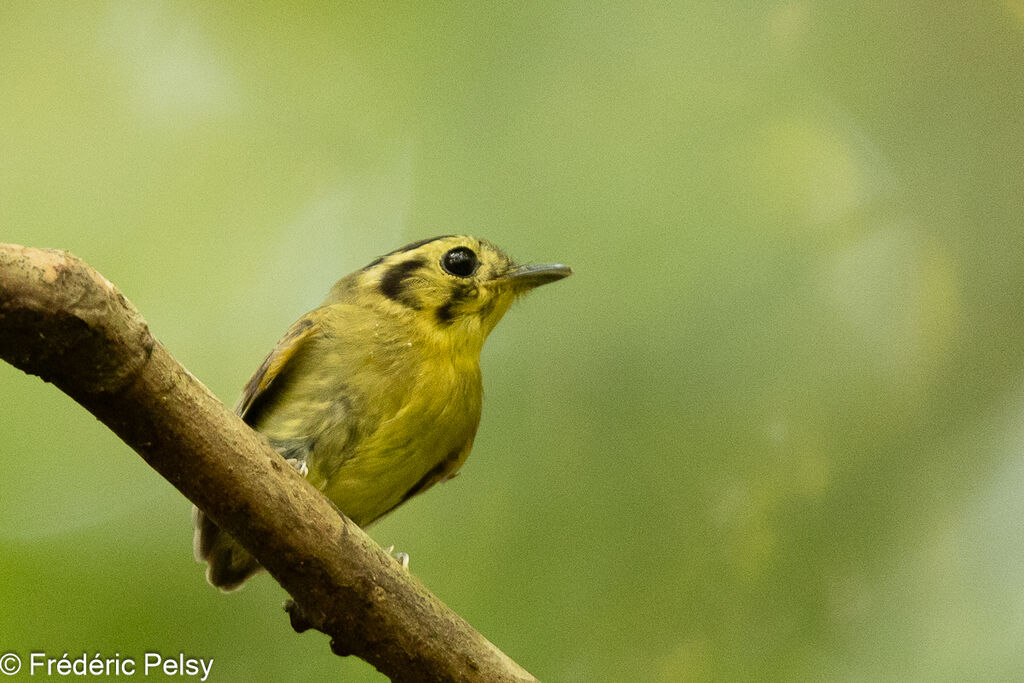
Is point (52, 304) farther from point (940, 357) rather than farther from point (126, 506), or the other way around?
point (940, 357)

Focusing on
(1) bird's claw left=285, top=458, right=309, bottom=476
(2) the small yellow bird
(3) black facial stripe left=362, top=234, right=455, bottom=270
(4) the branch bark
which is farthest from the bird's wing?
(4) the branch bark

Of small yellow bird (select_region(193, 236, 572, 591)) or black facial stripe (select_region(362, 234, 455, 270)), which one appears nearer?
small yellow bird (select_region(193, 236, 572, 591))

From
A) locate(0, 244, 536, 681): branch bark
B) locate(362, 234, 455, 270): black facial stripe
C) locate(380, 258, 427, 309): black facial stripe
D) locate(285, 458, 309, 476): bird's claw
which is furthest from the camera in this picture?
locate(362, 234, 455, 270): black facial stripe

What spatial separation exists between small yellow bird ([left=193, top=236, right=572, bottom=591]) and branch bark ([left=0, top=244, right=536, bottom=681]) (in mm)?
551

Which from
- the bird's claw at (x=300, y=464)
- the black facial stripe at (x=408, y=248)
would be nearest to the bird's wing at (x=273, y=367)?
the bird's claw at (x=300, y=464)

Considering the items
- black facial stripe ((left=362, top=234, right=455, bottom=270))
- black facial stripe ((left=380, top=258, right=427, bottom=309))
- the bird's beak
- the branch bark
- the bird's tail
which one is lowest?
the bird's tail

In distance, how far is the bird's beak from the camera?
2957 mm

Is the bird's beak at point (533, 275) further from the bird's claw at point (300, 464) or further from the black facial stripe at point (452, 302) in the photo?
the bird's claw at point (300, 464)

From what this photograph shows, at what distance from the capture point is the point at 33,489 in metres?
3.12

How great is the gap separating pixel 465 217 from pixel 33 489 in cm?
161

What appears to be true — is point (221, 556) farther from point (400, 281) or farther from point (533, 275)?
point (533, 275)

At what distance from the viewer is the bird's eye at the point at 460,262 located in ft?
9.55

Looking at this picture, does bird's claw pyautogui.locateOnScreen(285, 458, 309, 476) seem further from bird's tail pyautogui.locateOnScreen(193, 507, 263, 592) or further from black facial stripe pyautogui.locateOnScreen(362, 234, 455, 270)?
black facial stripe pyautogui.locateOnScreen(362, 234, 455, 270)

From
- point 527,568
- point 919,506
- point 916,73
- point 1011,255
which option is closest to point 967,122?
point 916,73
